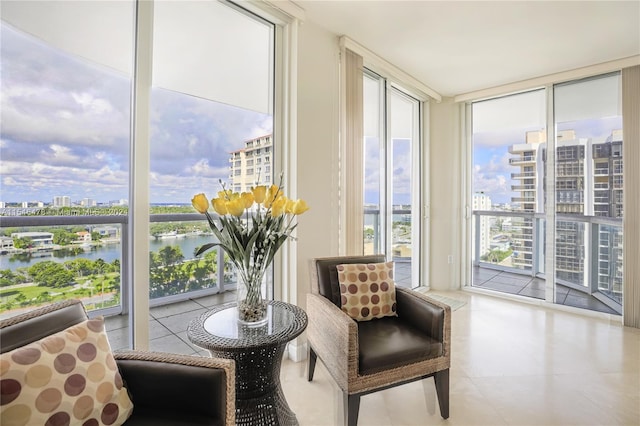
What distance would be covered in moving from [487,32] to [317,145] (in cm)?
167

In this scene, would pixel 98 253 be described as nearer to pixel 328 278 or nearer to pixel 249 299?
pixel 249 299

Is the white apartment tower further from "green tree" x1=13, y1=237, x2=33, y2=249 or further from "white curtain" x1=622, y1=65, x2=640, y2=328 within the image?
"white curtain" x1=622, y1=65, x2=640, y2=328

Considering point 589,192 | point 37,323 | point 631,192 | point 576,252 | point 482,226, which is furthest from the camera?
point 482,226

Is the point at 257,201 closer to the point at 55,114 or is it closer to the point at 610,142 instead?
the point at 55,114

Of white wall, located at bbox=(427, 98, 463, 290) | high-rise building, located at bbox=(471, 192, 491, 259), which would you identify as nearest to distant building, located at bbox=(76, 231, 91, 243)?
white wall, located at bbox=(427, 98, 463, 290)

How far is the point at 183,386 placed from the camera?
3.46 ft

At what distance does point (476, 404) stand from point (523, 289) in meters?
2.52

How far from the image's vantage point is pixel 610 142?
3180mm

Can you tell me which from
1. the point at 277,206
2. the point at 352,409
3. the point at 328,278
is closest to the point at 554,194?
the point at 328,278

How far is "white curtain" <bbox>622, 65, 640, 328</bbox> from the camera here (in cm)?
299

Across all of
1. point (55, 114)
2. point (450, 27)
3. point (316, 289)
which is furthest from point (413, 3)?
point (55, 114)

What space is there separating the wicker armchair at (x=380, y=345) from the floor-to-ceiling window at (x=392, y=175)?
1.32 metres

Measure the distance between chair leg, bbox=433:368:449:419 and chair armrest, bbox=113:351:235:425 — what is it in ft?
3.74

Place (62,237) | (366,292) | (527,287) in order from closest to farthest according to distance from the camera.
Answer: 1. (62,237)
2. (366,292)
3. (527,287)
